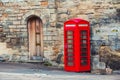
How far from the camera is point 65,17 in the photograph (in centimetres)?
1670

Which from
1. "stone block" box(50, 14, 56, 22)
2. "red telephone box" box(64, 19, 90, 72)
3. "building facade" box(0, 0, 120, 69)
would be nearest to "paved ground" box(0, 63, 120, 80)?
"red telephone box" box(64, 19, 90, 72)

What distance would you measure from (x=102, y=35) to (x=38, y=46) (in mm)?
2929

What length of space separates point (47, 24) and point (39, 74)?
337cm

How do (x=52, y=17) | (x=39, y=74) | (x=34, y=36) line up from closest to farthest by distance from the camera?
1. (x=39, y=74)
2. (x=52, y=17)
3. (x=34, y=36)

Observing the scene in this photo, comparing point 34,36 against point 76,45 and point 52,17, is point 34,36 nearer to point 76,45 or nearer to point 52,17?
point 52,17

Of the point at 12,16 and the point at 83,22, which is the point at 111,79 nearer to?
the point at 83,22

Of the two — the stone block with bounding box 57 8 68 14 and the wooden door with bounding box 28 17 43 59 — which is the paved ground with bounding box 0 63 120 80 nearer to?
the wooden door with bounding box 28 17 43 59

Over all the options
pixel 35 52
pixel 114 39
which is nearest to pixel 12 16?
pixel 35 52

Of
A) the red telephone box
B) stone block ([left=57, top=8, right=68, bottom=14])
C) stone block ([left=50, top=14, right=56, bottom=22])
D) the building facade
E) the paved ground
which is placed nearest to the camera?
the paved ground

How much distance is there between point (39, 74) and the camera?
1409cm

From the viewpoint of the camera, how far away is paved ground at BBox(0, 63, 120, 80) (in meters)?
13.4

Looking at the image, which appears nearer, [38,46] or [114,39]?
[114,39]

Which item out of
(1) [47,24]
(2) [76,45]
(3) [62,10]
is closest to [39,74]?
(2) [76,45]

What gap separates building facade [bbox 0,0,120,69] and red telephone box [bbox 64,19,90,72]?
68 centimetres
